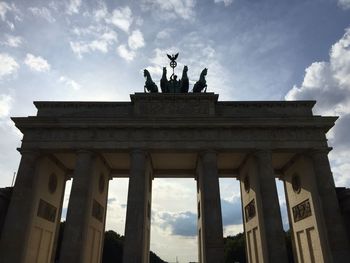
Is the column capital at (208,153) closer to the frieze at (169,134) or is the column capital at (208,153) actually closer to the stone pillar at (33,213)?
the frieze at (169,134)

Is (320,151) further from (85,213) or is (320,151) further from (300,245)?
(85,213)

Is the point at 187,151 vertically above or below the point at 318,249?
above

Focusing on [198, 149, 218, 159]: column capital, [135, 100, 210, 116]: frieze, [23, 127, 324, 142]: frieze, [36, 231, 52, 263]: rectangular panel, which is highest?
[135, 100, 210, 116]: frieze

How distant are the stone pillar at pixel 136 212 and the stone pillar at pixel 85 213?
407cm

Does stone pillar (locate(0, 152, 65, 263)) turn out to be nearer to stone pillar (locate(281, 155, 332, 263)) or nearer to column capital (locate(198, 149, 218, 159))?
column capital (locate(198, 149, 218, 159))

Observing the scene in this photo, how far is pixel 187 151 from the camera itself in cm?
2695

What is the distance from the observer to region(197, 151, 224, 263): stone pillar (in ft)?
74.0

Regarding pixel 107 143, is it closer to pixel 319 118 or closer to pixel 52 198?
pixel 52 198

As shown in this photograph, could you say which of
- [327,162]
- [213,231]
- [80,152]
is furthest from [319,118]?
[80,152]

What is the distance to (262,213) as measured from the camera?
2525cm

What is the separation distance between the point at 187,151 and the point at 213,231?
7648mm

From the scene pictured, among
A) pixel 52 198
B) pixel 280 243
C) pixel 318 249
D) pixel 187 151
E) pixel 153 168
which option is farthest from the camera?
pixel 153 168

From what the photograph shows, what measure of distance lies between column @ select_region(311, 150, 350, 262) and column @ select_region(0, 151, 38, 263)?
2573 centimetres

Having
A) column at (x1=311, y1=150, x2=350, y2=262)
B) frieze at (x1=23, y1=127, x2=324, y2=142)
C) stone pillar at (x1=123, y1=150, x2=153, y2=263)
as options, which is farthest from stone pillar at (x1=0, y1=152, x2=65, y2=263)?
column at (x1=311, y1=150, x2=350, y2=262)
